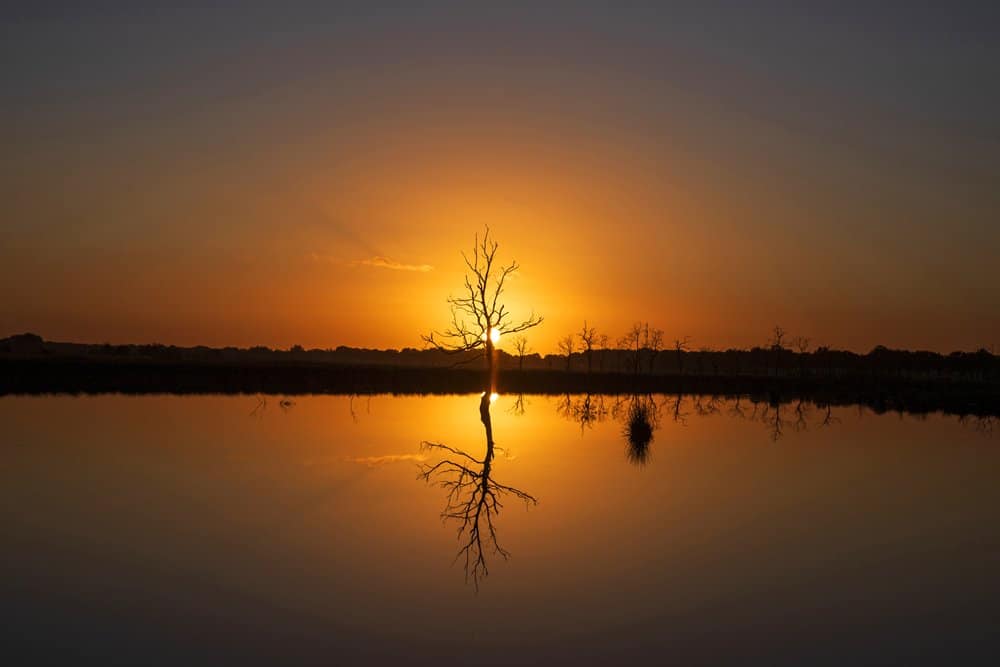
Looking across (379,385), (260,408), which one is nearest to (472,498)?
(260,408)

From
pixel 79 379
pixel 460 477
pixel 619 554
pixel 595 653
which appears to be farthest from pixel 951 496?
pixel 79 379

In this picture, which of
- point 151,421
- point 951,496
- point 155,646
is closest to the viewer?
point 155,646

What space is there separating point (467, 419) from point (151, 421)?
1397cm

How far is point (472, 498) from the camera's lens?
16219 millimetres

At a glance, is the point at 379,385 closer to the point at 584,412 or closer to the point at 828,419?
the point at 584,412

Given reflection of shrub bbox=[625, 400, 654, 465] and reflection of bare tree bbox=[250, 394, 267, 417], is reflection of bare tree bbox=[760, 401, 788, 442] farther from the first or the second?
reflection of bare tree bbox=[250, 394, 267, 417]

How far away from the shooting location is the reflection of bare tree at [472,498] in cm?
1176

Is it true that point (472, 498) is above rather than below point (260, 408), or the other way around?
below

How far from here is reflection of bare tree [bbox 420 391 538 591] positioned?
11.8 m

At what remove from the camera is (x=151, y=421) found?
3112 centimetres

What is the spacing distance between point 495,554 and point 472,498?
450 centimetres

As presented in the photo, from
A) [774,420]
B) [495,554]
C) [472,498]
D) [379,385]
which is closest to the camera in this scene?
[495,554]

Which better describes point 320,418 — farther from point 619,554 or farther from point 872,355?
point 872,355

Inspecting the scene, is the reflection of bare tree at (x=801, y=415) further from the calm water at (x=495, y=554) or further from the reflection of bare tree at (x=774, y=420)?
the calm water at (x=495, y=554)
